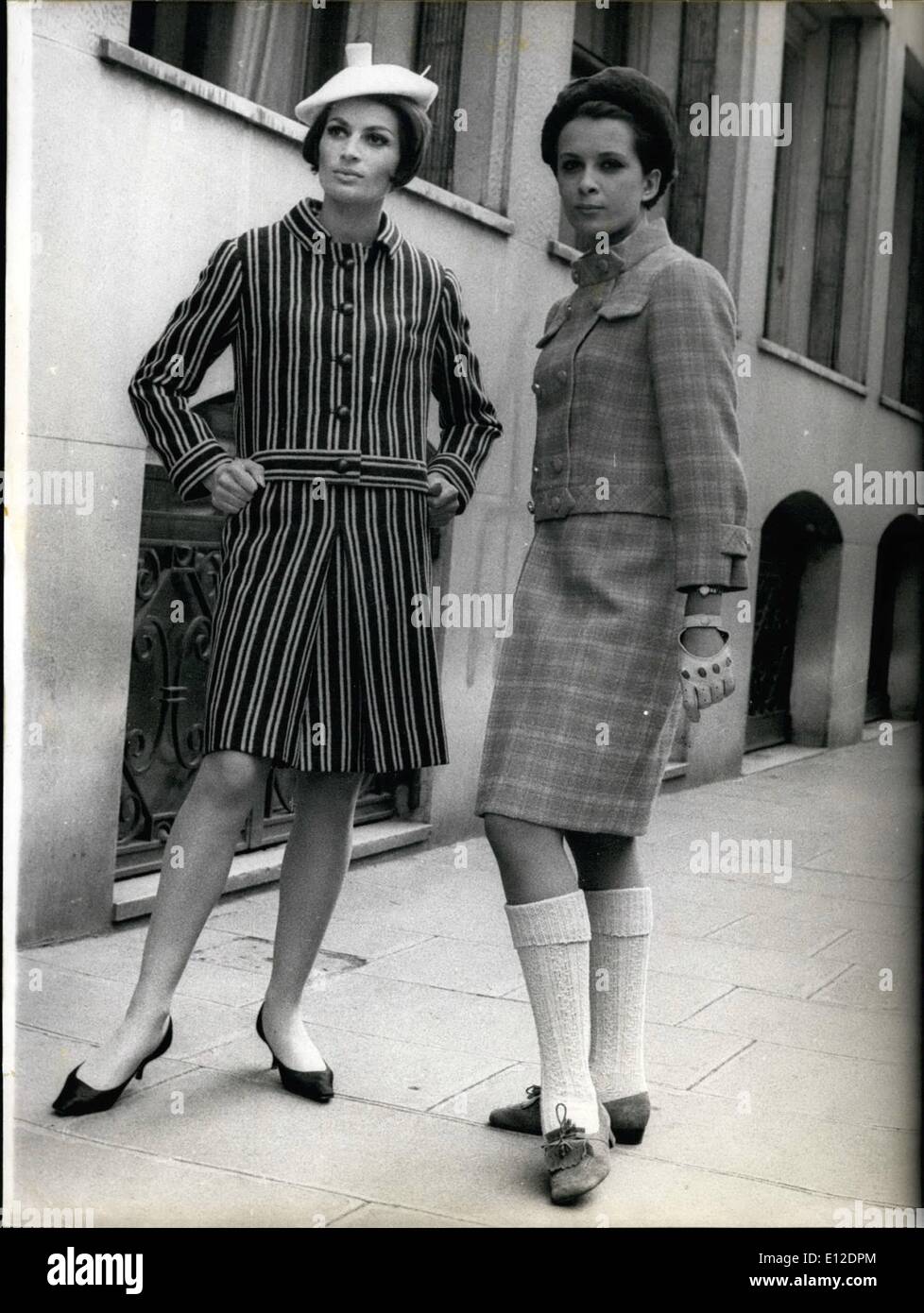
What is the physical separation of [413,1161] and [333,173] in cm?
193

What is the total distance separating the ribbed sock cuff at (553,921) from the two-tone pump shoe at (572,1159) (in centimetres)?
30

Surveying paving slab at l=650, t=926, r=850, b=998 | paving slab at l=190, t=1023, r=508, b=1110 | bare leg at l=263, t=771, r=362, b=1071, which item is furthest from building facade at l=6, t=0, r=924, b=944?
paving slab at l=650, t=926, r=850, b=998

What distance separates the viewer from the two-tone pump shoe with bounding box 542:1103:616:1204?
2.85 meters

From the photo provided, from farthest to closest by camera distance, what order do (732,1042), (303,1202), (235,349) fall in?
(732,1042), (235,349), (303,1202)

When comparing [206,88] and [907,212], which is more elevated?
[907,212]

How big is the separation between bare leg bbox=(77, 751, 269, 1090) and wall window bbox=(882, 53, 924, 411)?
24.6 ft

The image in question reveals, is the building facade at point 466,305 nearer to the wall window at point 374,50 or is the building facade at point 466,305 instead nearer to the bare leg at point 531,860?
the wall window at point 374,50

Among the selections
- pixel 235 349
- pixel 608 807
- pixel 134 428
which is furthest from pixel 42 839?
pixel 608 807

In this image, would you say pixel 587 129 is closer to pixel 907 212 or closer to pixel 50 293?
pixel 50 293

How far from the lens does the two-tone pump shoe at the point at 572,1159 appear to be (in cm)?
285

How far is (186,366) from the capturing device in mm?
3229

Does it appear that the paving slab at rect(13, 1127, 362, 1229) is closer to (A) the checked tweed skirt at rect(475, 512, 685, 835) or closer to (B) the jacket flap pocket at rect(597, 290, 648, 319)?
(A) the checked tweed skirt at rect(475, 512, 685, 835)
